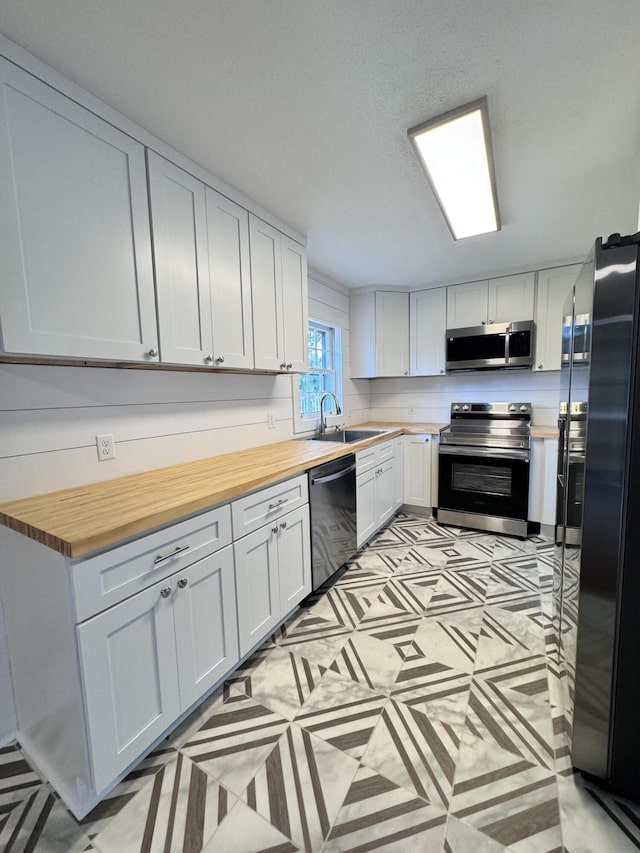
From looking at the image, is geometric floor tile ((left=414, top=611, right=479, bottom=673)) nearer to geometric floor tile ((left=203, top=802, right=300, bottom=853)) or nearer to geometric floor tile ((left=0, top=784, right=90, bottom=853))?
geometric floor tile ((left=203, top=802, right=300, bottom=853))

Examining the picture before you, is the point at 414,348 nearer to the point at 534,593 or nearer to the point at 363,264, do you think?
the point at 363,264

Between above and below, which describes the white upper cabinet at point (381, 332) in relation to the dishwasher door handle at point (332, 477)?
above

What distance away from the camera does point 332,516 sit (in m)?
2.31

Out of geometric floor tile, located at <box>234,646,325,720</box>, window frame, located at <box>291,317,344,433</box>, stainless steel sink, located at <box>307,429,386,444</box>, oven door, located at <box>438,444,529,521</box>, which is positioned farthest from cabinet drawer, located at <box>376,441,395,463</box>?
geometric floor tile, located at <box>234,646,325,720</box>

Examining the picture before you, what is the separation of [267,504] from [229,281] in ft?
4.07

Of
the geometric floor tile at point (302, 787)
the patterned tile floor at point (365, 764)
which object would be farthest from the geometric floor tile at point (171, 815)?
the geometric floor tile at point (302, 787)

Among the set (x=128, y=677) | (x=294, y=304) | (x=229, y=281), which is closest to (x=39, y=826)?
(x=128, y=677)

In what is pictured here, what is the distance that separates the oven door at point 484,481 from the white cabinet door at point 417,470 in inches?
6.4

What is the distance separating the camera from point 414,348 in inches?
151

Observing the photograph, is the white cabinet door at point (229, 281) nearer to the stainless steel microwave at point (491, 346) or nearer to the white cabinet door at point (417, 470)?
the white cabinet door at point (417, 470)

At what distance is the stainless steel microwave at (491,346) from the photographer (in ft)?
10.5

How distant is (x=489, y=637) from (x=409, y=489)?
5.85 ft

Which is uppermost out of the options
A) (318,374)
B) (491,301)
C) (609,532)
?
(491,301)

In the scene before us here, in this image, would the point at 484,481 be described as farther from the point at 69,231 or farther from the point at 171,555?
the point at 69,231
